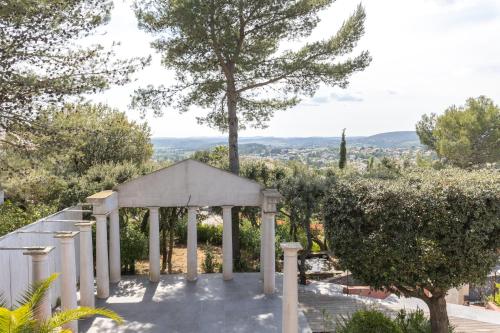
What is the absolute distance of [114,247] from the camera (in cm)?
1588

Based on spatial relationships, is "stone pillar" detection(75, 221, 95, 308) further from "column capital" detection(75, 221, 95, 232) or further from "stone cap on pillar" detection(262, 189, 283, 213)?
"stone cap on pillar" detection(262, 189, 283, 213)

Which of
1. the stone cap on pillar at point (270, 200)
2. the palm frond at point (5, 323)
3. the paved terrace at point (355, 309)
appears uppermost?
the stone cap on pillar at point (270, 200)

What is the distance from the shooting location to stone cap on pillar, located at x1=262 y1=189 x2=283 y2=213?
1466cm

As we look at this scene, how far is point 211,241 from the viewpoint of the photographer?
81.7 ft

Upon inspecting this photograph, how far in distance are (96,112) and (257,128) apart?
38.3 ft

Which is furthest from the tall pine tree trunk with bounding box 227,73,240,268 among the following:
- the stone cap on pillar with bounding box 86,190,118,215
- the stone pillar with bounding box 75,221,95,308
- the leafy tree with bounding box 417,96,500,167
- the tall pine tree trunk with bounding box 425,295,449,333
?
the leafy tree with bounding box 417,96,500,167

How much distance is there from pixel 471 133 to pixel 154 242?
35280 mm

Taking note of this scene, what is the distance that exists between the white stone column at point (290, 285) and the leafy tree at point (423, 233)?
7.94ft

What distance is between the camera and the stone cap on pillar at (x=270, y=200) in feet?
48.1

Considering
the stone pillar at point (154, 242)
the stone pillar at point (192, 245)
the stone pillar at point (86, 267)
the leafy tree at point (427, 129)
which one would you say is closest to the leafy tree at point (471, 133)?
the leafy tree at point (427, 129)

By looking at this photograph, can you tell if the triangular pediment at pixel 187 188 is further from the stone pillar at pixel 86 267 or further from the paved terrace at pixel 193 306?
the paved terrace at pixel 193 306

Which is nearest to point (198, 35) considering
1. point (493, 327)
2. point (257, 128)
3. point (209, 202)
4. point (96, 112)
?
point (257, 128)

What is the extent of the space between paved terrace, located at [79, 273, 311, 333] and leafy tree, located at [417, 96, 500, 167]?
2963cm

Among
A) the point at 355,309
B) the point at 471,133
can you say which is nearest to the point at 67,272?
the point at 355,309
